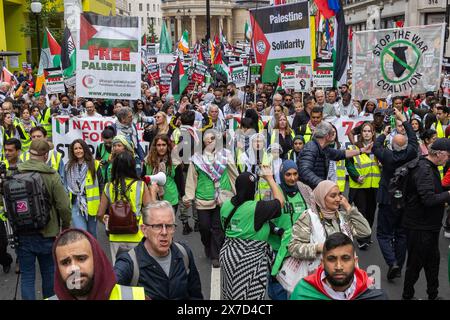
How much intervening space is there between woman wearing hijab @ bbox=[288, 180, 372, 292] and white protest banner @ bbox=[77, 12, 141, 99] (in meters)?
5.99

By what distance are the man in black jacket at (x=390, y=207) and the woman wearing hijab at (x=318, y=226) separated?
215 cm

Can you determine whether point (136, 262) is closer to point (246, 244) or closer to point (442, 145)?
point (246, 244)

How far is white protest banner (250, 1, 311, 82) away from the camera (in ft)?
32.4

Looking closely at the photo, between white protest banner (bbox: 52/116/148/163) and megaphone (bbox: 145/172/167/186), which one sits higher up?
white protest banner (bbox: 52/116/148/163)

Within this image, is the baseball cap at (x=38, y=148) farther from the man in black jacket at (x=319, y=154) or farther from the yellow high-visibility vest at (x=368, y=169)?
the yellow high-visibility vest at (x=368, y=169)

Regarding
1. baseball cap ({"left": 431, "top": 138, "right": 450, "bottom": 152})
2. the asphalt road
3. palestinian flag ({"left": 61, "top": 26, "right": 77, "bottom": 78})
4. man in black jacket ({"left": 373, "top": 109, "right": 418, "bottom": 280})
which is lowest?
the asphalt road

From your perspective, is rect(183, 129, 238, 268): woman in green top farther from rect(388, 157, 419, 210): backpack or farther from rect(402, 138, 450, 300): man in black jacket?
rect(402, 138, 450, 300): man in black jacket

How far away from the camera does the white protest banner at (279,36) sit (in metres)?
9.87

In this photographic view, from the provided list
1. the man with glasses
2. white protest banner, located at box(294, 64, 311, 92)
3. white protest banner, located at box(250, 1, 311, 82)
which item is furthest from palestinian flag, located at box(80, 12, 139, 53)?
the man with glasses

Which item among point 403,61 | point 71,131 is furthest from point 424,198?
point 71,131

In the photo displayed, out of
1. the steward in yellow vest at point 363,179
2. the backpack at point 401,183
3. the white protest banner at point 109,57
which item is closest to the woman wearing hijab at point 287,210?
the backpack at point 401,183

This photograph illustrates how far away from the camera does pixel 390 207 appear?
6.08 meters

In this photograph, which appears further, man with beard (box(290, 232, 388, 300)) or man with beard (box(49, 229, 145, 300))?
man with beard (box(290, 232, 388, 300))

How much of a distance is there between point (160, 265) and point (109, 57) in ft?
22.9
